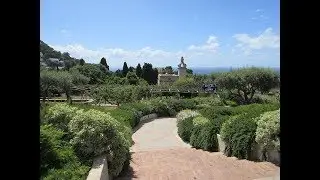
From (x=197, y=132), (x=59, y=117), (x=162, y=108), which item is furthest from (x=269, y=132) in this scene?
(x=162, y=108)

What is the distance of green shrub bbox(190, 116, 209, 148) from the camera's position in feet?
51.0

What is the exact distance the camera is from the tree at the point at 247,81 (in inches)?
1380

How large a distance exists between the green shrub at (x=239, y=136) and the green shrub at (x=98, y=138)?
4244 mm

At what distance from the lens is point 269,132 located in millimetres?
11008

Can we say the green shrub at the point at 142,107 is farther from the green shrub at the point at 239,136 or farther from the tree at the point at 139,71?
the tree at the point at 139,71

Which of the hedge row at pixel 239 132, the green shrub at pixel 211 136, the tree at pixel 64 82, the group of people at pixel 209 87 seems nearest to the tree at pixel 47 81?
the tree at pixel 64 82

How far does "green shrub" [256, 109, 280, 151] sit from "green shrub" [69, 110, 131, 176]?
4286 mm

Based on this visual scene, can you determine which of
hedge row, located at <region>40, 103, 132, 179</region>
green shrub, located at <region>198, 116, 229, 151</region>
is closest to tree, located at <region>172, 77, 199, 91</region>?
green shrub, located at <region>198, 116, 229, 151</region>

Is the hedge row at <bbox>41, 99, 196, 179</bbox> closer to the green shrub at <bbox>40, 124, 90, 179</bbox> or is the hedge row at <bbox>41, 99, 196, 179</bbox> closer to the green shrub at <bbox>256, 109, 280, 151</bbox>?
the green shrub at <bbox>40, 124, 90, 179</bbox>

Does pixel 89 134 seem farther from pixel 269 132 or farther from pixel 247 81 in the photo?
pixel 247 81

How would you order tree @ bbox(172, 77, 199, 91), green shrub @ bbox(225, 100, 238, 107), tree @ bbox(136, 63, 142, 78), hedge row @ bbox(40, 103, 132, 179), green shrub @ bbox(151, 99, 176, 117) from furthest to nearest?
tree @ bbox(136, 63, 142, 78) → tree @ bbox(172, 77, 199, 91) → green shrub @ bbox(225, 100, 238, 107) → green shrub @ bbox(151, 99, 176, 117) → hedge row @ bbox(40, 103, 132, 179)
